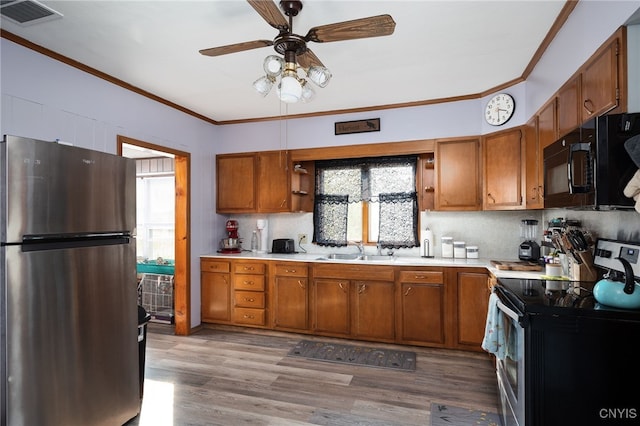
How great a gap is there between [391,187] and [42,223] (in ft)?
11.1

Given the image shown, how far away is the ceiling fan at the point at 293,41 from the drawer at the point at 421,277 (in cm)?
A: 219

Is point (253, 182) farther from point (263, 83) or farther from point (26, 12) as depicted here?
point (26, 12)

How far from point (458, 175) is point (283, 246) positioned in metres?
2.26

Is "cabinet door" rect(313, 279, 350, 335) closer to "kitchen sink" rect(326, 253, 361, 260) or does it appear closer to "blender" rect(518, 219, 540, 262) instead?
"kitchen sink" rect(326, 253, 361, 260)

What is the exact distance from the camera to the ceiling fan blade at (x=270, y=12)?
1.60m

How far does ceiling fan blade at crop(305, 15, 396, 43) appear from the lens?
1.69 meters

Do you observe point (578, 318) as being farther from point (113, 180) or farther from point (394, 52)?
point (113, 180)

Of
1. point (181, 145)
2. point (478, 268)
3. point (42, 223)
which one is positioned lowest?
point (478, 268)

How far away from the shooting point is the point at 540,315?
5.08 feet

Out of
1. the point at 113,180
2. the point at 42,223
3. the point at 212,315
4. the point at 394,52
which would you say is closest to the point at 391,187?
the point at 394,52

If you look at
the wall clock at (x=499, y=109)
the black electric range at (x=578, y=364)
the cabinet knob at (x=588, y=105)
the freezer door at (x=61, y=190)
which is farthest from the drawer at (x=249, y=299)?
the cabinet knob at (x=588, y=105)

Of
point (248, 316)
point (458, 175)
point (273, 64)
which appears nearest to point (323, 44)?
point (273, 64)

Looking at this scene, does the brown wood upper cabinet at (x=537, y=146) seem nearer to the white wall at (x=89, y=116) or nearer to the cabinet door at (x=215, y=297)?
the cabinet door at (x=215, y=297)

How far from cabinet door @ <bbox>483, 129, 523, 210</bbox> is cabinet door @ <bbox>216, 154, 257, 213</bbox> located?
2.73 metres
